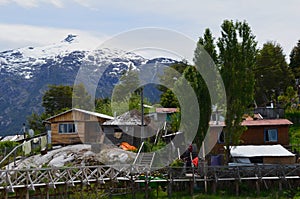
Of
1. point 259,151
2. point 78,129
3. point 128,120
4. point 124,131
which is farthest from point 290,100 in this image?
point 78,129

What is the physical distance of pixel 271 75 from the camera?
60062 mm

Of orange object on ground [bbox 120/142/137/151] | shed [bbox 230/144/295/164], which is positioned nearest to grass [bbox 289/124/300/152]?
shed [bbox 230/144/295/164]

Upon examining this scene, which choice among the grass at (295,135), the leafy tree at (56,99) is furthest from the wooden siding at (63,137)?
the leafy tree at (56,99)

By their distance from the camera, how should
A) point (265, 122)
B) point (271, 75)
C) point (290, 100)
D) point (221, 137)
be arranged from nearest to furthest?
point (221, 137) < point (265, 122) < point (290, 100) < point (271, 75)

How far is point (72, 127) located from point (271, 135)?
15.5m

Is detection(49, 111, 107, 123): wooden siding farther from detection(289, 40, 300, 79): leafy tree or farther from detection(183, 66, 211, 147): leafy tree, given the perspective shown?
detection(289, 40, 300, 79): leafy tree

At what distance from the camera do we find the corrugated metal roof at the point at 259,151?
3094 cm

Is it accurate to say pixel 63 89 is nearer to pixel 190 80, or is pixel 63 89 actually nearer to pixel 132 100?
pixel 132 100

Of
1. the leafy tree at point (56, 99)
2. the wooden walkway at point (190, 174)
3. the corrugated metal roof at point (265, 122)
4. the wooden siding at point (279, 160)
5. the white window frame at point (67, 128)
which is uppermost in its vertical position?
the leafy tree at point (56, 99)

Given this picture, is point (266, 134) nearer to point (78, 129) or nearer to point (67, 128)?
point (78, 129)

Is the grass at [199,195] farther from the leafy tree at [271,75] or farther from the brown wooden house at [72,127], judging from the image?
the leafy tree at [271,75]

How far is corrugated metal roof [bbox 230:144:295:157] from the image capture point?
30942 mm

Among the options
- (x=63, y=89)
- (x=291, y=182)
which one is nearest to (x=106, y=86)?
(x=63, y=89)

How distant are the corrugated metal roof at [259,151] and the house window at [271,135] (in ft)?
6.13
